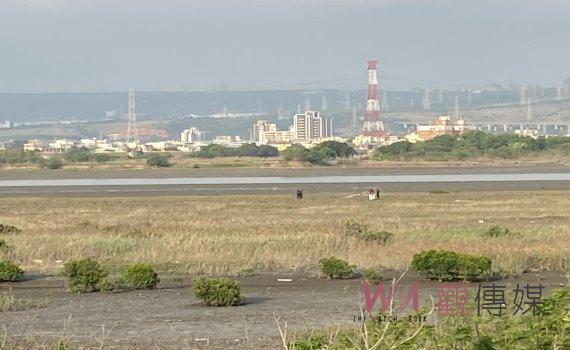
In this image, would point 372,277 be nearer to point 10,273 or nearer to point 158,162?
point 10,273

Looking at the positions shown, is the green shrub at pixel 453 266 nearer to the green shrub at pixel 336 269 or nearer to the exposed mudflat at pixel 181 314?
the exposed mudflat at pixel 181 314

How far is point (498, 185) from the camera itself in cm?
8938

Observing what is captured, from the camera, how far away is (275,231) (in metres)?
41.9

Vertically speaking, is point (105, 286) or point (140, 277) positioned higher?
point (140, 277)

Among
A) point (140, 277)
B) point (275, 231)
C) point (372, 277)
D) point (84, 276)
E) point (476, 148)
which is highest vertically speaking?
point (84, 276)

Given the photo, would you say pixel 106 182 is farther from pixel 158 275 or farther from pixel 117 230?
pixel 158 275

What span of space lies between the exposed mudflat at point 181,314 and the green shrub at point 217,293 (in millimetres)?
253

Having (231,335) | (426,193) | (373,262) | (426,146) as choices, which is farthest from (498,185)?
(426,146)

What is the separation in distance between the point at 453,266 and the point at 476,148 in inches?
6132

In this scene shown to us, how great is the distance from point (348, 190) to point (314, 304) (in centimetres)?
6009

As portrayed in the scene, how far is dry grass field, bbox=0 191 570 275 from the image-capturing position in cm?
3203

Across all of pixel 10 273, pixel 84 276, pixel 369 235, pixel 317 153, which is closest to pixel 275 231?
pixel 369 235

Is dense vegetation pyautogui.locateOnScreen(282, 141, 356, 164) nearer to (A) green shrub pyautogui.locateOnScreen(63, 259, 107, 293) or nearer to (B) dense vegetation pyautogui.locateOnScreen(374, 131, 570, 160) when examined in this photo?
(B) dense vegetation pyautogui.locateOnScreen(374, 131, 570, 160)

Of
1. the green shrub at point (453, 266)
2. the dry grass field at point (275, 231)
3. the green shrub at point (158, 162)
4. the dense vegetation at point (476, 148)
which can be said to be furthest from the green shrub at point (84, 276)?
the dense vegetation at point (476, 148)
